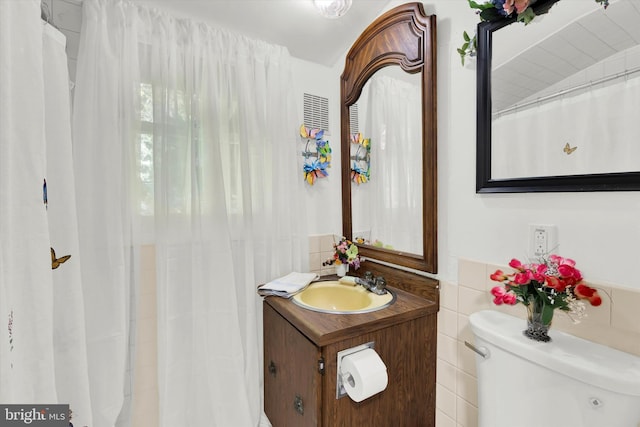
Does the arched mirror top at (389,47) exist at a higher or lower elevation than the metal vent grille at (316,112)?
higher

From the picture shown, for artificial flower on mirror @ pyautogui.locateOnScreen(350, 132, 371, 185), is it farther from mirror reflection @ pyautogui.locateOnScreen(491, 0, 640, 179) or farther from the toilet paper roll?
the toilet paper roll

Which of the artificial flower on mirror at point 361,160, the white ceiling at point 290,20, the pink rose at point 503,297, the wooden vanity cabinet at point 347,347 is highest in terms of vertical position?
the white ceiling at point 290,20

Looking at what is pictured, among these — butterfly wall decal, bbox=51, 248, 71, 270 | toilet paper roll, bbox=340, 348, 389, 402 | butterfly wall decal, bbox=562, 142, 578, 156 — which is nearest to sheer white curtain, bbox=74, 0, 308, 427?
butterfly wall decal, bbox=51, 248, 71, 270

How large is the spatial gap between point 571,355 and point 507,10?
107 cm

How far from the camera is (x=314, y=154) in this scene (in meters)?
1.70

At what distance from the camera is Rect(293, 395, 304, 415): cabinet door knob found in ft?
3.48

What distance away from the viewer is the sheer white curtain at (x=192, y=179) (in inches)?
45.6

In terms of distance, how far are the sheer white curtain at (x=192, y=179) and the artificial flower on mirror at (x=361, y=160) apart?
0.38 meters

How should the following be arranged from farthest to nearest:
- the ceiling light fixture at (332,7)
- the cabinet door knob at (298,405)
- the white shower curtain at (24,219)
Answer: the ceiling light fixture at (332,7)
the cabinet door knob at (298,405)
the white shower curtain at (24,219)

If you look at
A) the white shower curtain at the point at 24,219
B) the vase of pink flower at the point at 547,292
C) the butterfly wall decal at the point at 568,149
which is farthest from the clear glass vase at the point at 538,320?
the white shower curtain at the point at 24,219

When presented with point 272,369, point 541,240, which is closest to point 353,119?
point 541,240

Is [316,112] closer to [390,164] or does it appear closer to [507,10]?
[390,164]

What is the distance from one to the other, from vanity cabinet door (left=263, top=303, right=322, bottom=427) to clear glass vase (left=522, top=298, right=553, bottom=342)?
0.68 metres

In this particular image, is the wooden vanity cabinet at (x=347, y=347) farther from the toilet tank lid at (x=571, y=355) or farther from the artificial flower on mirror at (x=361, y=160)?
the artificial flower on mirror at (x=361, y=160)
